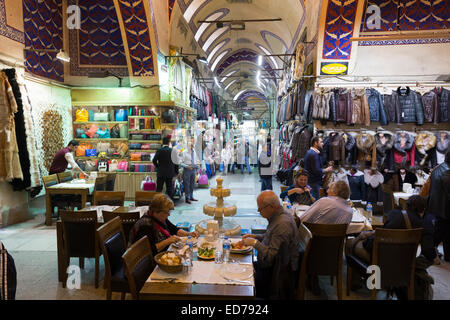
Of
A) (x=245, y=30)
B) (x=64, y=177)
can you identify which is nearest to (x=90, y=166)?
(x=64, y=177)

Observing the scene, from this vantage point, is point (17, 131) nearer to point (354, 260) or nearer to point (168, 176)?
point (168, 176)

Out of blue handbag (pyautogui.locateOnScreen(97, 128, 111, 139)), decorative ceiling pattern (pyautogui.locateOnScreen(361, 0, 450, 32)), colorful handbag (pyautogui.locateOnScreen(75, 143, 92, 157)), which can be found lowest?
colorful handbag (pyautogui.locateOnScreen(75, 143, 92, 157))

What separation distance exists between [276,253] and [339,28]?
5.59 metres

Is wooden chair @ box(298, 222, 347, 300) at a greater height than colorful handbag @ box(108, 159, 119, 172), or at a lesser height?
lesser

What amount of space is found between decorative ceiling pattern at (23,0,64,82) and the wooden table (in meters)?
6.06

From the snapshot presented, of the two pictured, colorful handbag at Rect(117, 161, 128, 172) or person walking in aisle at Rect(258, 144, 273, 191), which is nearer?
person walking in aisle at Rect(258, 144, 273, 191)

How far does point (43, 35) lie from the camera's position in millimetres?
6852

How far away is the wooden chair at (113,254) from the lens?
8.96 feet

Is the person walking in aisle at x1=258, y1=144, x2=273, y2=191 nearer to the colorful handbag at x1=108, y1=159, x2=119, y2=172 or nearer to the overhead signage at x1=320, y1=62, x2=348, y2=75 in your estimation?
the overhead signage at x1=320, y1=62, x2=348, y2=75

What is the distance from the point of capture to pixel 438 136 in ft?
20.3

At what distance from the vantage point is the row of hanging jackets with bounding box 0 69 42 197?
555 centimetres

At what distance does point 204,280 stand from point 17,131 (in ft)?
17.6

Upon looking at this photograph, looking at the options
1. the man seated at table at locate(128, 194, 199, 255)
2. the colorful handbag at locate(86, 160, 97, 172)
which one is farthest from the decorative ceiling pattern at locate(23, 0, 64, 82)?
the man seated at table at locate(128, 194, 199, 255)
